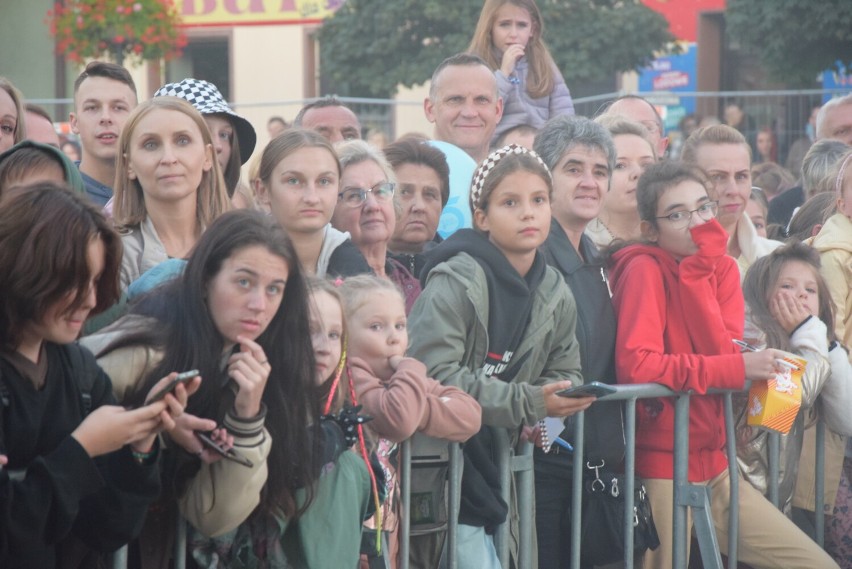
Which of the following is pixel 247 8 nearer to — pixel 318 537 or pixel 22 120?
pixel 22 120

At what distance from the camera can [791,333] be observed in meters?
5.66

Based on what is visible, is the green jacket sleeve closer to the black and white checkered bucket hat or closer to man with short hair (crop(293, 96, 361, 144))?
the black and white checkered bucket hat

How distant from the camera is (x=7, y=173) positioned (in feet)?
13.1

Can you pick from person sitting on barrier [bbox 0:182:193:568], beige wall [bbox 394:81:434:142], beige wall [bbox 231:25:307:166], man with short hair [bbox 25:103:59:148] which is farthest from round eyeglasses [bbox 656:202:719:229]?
beige wall [bbox 231:25:307:166]

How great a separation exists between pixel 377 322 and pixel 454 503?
0.65m

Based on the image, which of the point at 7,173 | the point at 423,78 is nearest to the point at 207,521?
the point at 7,173

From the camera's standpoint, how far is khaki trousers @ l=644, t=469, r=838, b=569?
17.2 ft

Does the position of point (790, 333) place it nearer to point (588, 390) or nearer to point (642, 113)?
point (588, 390)

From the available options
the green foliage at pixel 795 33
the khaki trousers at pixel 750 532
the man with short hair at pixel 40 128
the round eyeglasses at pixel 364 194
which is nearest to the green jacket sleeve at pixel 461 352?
the round eyeglasses at pixel 364 194

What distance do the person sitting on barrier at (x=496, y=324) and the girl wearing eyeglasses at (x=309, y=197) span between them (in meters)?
0.36

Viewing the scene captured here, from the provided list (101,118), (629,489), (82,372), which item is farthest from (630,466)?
(101,118)

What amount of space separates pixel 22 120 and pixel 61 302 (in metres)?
2.30

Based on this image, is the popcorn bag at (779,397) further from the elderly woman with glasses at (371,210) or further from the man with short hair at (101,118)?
the man with short hair at (101,118)

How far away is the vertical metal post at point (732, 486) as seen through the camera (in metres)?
5.30
